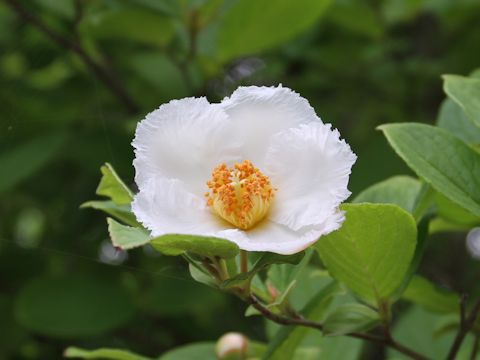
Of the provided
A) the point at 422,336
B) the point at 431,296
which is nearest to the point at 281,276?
the point at 431,296

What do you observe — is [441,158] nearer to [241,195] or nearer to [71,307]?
[241,195]

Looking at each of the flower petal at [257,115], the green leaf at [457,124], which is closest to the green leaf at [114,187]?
the flower petal at [257,115]

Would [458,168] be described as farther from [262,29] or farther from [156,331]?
[156,331]

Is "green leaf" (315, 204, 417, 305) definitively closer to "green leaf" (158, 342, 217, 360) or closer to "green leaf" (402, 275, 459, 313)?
"green leaf" (402, 275, 459, 313)

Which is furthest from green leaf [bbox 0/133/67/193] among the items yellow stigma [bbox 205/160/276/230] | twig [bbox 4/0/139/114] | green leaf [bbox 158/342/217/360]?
yellow stigma [bbox 205/160/276/230]

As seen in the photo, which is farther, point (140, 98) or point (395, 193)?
point (140, 98)

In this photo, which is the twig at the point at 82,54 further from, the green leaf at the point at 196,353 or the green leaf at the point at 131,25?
the green leaf at the point at 196,353

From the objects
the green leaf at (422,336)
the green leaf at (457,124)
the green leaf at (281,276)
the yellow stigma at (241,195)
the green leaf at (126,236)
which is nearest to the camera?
the green leaf at (126,236)
